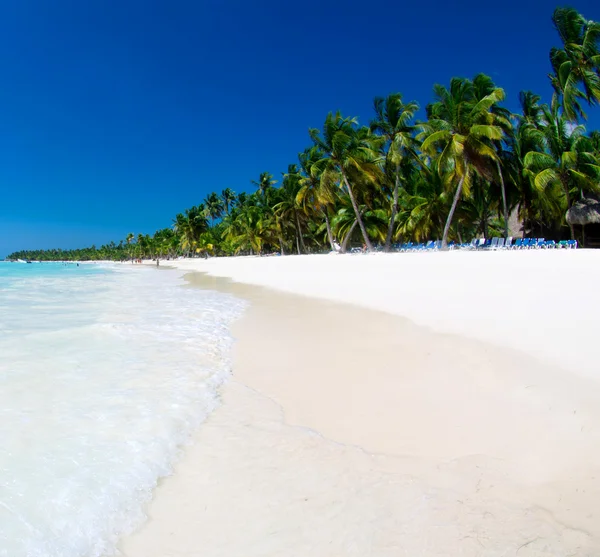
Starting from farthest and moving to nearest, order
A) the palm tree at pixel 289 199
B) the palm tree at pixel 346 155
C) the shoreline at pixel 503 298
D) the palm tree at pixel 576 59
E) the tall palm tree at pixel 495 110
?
the palm tree at pixel 289 199 < the palm tree at pixel 346 155 < the tall palm tree at pixel 495 110 < the palm tree at pixel 576 59 < the shoreline at pixel 503 298

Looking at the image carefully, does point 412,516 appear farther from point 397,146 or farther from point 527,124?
point 527,124

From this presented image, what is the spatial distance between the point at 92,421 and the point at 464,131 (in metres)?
22.3

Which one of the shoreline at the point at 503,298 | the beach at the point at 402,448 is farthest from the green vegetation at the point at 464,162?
the beach at the point at 402,448

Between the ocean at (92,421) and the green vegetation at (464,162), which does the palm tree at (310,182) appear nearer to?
the green vegetation at (464,162)

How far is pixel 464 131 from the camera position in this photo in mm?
20750

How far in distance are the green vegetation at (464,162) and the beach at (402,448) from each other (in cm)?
1653

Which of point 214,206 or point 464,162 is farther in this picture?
point 214,206

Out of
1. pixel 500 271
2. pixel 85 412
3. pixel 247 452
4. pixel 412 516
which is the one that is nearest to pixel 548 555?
pixel 412 516

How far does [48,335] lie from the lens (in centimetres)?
654

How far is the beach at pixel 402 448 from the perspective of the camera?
192 centimetres

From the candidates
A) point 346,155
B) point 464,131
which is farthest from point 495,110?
point 346,155

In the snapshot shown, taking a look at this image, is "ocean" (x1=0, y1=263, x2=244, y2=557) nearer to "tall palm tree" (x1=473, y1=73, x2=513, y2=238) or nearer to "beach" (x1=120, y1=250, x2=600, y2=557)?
"beach" (x1=120, y1=250, x2=600, y2=557)

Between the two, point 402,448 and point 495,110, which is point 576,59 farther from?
point 402,448

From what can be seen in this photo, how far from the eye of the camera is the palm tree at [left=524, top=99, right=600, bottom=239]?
66.7 ft
